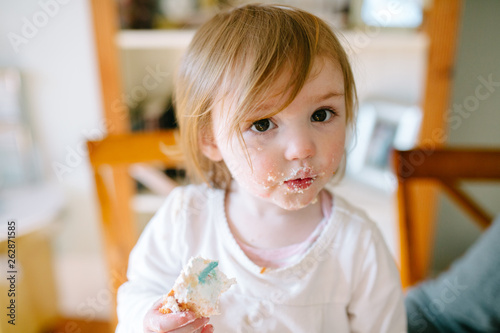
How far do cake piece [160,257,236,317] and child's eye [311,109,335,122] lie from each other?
25cm

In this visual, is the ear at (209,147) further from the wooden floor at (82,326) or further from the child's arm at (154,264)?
the wooden floor at (82,326)

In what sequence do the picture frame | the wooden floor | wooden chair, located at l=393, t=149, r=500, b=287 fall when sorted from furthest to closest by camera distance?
1. the wooden floor
2. the picture frame
3. wooden chair, located at l=393, t=149, r=500, b=287

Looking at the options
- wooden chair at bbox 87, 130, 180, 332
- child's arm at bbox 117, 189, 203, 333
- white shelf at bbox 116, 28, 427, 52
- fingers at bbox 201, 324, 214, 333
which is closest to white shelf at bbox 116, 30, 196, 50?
white shelf at bbox 116, 28, 427, 52

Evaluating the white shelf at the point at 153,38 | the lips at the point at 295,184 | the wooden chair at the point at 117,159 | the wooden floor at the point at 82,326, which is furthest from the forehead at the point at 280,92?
the wooden floor at the point at 82,326

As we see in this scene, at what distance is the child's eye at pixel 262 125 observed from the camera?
0.56 metres

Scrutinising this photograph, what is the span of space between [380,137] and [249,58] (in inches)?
39.8

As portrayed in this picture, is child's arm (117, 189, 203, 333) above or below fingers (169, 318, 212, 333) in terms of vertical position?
below

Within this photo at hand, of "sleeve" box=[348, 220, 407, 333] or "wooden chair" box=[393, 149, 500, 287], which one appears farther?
"wooden chair" box=[393, 149, 500, 287]

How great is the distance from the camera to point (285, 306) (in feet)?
2.13

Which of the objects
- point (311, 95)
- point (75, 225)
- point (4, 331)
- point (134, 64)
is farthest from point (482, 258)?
point (75, 225)

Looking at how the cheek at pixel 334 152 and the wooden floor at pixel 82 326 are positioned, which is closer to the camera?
the cheek at pixel 334 152

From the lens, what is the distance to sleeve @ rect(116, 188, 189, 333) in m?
0.67

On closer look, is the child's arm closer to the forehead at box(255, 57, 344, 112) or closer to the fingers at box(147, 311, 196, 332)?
the fingers at box(147, 311, 196, 332)

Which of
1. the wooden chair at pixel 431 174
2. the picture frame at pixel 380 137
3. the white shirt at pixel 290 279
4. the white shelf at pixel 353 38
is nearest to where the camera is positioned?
the white shirt at pixel 290 279
